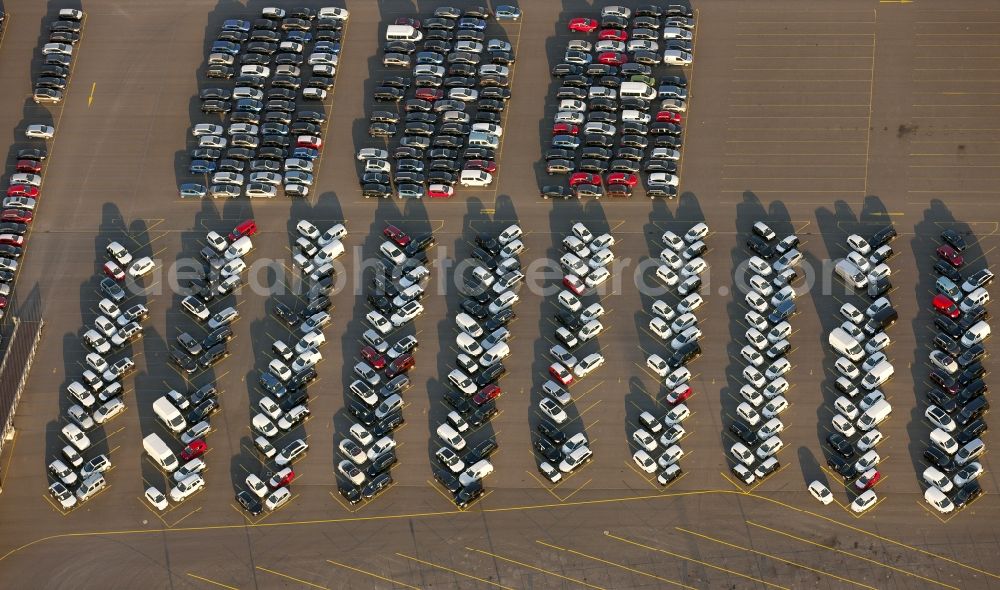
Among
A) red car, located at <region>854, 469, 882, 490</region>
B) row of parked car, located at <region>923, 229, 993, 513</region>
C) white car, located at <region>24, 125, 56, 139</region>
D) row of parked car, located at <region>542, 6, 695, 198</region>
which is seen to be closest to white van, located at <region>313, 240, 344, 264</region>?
row of parked car, located at <region>542, 6, 695, 198</region>

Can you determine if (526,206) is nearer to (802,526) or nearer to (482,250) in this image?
(482,250)

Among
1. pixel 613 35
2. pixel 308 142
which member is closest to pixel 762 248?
pixel 613 35

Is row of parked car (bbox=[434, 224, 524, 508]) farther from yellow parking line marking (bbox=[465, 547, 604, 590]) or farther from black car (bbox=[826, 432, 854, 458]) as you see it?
black car (bbox=[826, 432, 854, 458])

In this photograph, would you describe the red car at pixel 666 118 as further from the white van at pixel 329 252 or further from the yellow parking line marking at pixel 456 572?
the yellow parking line marking at pixel 456 572

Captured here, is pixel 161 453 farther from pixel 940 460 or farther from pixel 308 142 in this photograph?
pixel 940 460

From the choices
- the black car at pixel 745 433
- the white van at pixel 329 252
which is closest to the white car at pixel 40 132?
the white van at pixel 329 252
